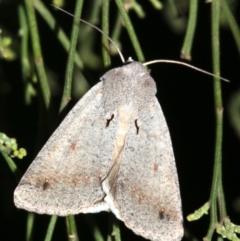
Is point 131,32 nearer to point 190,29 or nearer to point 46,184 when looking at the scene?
point 190,29

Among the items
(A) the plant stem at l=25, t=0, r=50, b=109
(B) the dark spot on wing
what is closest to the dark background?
(A) the plant stem at l=25, t=0, r=50, b=109

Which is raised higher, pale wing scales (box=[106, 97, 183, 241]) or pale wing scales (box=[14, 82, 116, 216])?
pale wing scales (box=[14, 82, 116, 216])

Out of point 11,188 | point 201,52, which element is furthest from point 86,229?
point 201,52

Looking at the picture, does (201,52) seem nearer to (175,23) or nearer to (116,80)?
(175,23)

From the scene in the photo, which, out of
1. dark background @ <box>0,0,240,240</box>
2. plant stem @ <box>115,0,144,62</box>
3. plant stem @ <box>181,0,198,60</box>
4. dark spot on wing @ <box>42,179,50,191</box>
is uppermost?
plant stem @ <box>115,0,144,62</box>

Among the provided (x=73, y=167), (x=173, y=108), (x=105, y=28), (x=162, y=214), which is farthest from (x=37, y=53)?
(x=173, y=108)

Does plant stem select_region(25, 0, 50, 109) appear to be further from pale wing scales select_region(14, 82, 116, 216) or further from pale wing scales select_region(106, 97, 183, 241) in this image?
pale wing scales select_region(106, 97, 183, 241)

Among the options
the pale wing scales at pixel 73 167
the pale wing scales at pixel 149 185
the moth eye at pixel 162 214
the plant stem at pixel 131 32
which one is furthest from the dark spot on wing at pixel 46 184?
the plant stem at pixel 131 32
